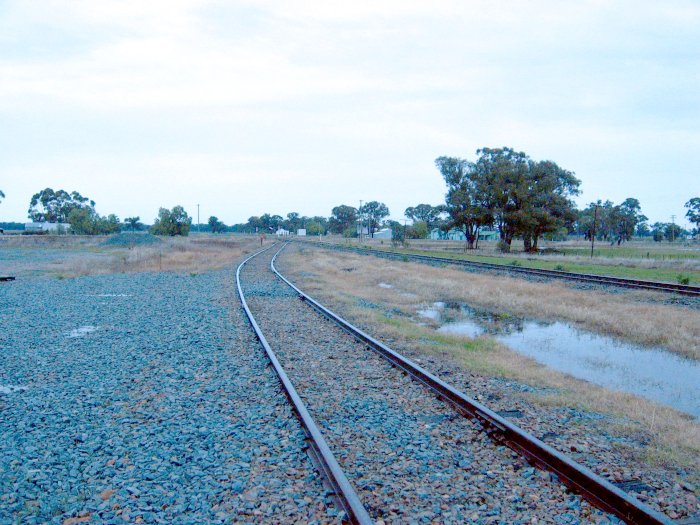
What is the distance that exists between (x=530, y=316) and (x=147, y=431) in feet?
42.7

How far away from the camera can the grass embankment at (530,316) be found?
6.90 m

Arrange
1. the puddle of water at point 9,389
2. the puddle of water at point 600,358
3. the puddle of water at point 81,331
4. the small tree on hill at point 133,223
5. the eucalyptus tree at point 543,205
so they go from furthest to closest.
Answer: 1. the small tree on hill at point 133,223
2. the eucalyptus tree at point 543,205
3. the puddle of water at point 81,331
4. the puddle of water at point 600,358
5. the puddle of water at point 9,389

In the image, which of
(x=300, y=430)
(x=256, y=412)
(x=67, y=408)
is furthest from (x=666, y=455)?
(x=67, y=408)

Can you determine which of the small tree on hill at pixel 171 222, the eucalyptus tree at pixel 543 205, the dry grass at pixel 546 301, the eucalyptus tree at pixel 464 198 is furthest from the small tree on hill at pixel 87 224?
the dry grass at pixel 546 301

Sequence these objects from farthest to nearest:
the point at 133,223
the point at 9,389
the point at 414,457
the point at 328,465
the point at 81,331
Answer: the point at 133,223 → the point at 81,331 → the point at 9,389 → the point at 414,457 → the point at 328,465

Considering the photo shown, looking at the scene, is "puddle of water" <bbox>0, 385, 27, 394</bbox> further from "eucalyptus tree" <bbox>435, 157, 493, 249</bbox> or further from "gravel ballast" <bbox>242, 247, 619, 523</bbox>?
"eucalyptus tree" <bbox>435, 157, 493, 249</bbox>

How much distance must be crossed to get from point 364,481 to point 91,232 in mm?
110343

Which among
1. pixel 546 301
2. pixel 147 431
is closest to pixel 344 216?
pixel 546 301

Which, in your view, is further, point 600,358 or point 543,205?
point 543,205

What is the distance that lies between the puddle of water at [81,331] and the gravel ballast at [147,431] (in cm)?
4

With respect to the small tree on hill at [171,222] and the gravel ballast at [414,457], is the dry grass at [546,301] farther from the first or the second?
the small tree on hill at [171,222]

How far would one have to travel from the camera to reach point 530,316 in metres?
16.7

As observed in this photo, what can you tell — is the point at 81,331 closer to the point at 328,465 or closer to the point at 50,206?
the point at 328,465

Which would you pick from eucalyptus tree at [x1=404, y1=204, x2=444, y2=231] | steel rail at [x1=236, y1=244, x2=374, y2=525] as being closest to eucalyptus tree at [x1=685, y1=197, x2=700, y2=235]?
eucalyptus tree at [x1=404, y1=204, x2=444, y2=231]
